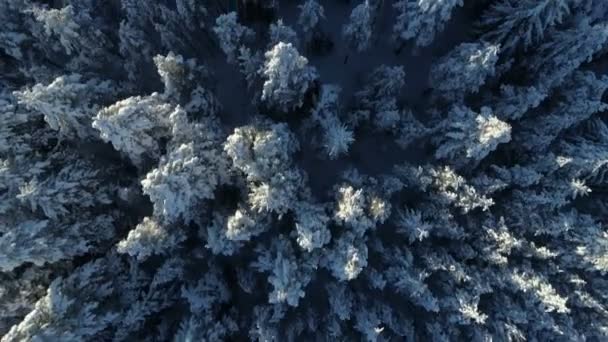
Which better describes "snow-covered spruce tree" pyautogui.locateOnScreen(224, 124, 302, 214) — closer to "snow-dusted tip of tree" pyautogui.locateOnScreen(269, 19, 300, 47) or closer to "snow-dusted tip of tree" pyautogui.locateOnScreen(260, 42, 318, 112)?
"snow-dusted tip of tree" pyautogui.locateOnScreen(260, 42, 318, 112)

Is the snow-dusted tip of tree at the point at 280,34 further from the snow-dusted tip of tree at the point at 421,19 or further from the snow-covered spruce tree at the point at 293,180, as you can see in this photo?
the snow-dusted tip of tree at the point at 421,19

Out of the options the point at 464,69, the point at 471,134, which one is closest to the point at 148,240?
the point at 471,134

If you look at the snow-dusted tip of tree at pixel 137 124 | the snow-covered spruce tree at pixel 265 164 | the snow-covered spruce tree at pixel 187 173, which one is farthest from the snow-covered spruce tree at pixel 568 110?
the snow-dusted tip of tree at pixel 137 124

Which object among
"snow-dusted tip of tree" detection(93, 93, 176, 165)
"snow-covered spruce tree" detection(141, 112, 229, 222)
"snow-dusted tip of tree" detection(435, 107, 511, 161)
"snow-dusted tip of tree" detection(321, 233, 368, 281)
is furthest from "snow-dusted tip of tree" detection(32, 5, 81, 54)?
"snow-dusted tip of tree" detection(435, 107, 511, 161)

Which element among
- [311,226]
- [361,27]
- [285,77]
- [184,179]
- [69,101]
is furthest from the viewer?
[361,27]

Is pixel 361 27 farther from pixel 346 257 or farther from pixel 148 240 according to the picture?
pixel 148 240

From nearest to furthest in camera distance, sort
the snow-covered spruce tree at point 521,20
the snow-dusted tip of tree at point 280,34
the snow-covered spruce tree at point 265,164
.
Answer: the snow-covered spruce tree at point 265,164
the snow-dusted tip of tree at point 280,34
the snow-covered spruce tree at point 521,20

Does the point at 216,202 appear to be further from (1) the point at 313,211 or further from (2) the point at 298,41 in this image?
(2) the point at 298,41
